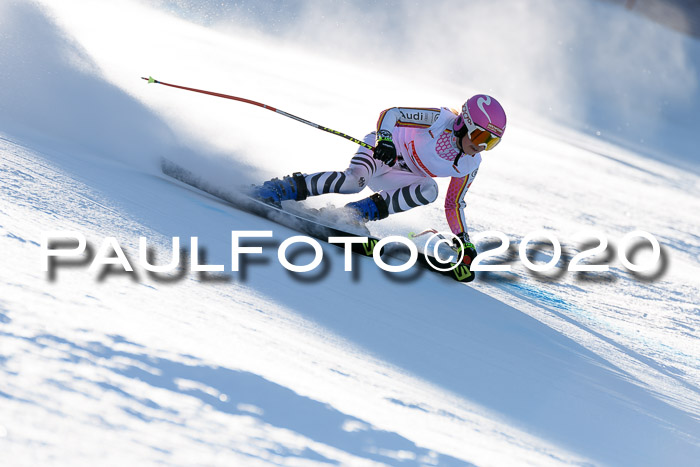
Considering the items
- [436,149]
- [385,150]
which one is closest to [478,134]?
[436,149]

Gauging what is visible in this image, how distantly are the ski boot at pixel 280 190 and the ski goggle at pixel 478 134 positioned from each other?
0.99 m

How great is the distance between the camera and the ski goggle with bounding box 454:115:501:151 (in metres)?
4.35

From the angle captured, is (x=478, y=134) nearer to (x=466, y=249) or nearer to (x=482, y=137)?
(x=482, y=137)

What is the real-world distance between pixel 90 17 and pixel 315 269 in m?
15.5

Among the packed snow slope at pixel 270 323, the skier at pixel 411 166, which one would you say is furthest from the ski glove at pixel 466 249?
the packed snow slope at pixel 270 323

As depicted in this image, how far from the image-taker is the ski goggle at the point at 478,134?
4.35m

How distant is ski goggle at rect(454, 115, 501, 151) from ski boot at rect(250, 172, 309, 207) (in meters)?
0.99

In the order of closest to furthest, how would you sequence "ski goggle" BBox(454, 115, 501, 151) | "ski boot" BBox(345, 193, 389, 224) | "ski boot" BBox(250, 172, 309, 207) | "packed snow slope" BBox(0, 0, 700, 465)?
"packed snow slope" BBox(0, 0, 700, 465)
"ski goggle" BBox(454, 115, 501, 151)
"ski boot" BBox(250, 172, 309, 207)
"ski boot" BBox(345, 193, 389, 224)

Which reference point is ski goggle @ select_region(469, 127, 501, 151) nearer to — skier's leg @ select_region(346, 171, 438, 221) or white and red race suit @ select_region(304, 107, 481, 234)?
white and red race suit @ select_region(304, 107, 481, 234)

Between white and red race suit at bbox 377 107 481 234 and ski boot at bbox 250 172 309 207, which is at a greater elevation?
white and red race suit at bbox 377 107 481 234

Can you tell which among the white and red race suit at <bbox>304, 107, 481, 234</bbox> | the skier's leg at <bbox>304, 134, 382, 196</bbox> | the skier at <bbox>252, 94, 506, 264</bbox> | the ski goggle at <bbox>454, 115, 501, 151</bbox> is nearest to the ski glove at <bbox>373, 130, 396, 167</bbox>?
the skier at <bbox>252, 94, 506, 264</bbox>

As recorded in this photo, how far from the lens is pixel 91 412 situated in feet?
5.34

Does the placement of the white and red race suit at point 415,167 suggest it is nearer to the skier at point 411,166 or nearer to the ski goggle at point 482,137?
the skier at point 411,166

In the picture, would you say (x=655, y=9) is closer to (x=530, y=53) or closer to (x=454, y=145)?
(x=530, y=53)
